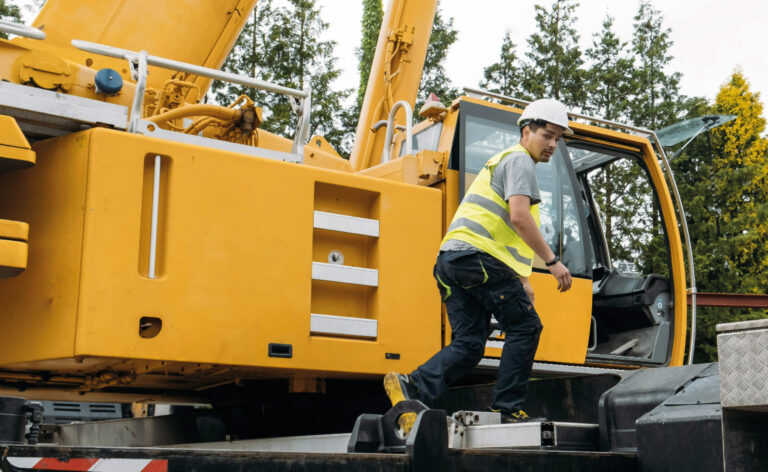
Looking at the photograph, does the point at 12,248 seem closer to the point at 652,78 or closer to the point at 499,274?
the point at 499,274

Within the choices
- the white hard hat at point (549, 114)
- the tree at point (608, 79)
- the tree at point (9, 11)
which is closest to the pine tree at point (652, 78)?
the tree at point (608, 79)

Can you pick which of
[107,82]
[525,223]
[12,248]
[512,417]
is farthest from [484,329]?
[107,82]

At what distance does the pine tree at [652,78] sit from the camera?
32.2 meters

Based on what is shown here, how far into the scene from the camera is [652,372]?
419 cm

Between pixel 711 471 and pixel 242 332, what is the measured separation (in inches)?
82.6

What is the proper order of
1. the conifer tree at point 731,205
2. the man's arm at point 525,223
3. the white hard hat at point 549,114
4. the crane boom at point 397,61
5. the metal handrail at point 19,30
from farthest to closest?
the conifer tree at point 731,205 → the crane boom at point 397,61 → the white hard hat at point 549,114 → the man's arm at point 525,223 → the metal handrail at point 19,30

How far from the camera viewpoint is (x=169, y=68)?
14.5 ft

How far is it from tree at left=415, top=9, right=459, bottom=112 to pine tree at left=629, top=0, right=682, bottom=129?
7.03 meters

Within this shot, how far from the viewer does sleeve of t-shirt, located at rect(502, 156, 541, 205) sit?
420 cm

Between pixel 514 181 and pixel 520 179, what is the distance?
0.10 feet

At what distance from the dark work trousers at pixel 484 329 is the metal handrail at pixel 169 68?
1.05 m

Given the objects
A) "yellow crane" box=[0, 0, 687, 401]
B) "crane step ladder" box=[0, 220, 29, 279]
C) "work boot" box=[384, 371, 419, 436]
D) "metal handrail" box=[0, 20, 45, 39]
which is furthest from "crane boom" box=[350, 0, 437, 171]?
"crane step ladder" box=[0, 220, 29, 279]

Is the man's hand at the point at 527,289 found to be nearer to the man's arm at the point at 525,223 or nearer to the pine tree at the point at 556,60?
the man's arm at the point at 525,223

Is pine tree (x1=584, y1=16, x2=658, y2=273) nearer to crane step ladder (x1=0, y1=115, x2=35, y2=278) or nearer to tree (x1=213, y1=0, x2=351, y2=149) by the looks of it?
tree (x1=213, y1=0, x2=351, y2=149)
